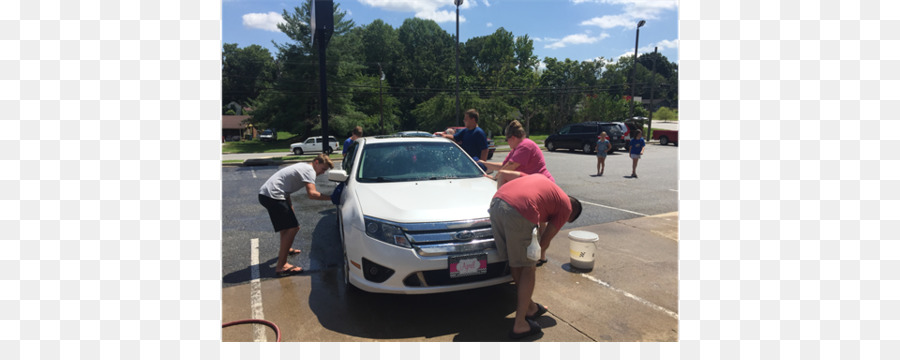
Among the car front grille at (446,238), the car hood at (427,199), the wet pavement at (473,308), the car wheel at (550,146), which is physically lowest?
the wet pavement at (473,308)

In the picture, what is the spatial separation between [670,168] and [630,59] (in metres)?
57.0

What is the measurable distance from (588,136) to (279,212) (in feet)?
66.6

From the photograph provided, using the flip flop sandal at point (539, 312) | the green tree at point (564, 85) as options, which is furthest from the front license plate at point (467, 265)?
the green tree at point (564, 85)

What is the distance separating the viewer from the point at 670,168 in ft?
48.8

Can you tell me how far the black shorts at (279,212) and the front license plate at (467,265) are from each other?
6.40ft

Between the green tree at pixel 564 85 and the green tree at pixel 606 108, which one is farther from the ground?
the green tree at pixel 564 85

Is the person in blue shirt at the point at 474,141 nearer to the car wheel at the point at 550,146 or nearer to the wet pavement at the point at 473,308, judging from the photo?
the wet pavement at the point at 473,308

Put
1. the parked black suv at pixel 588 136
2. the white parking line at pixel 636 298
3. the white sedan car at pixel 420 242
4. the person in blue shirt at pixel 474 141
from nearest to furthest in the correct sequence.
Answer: the white sedan car at pixel 420 242 → the white parking line at pixel 636 298 → the person in blue shirt at pixel 474 141 → the parked black suv at pixel 588 136

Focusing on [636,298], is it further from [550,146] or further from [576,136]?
[550,146]

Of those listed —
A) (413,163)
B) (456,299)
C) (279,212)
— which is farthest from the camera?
(413,163)

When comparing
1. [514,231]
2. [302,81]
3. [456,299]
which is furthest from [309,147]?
[514,231]

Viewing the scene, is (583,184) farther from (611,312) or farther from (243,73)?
(243,73)

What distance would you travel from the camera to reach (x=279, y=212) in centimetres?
432

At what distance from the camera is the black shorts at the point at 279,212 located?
4.30 meters
